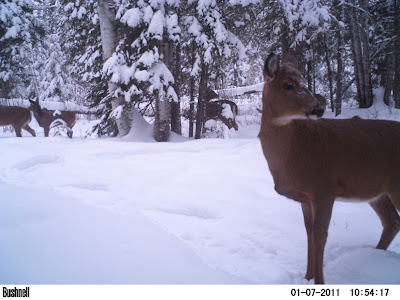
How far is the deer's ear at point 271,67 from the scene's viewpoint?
230cm

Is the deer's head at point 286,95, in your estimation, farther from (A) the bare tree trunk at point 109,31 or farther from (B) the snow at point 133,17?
(A) the bare tree trunk at point 109,31

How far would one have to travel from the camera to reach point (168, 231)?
9.89 feet

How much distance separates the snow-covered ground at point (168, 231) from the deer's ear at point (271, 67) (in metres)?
1.67

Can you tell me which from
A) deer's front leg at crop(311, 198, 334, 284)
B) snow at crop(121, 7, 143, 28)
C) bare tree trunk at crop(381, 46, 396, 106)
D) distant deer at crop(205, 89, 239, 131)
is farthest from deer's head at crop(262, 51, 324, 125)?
bare tree trunk at crop(381, 46, 396, 106)

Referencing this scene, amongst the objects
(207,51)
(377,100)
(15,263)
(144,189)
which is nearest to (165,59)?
(207,51)

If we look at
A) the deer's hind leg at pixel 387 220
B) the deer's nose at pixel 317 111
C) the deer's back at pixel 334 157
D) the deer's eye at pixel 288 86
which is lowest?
the deer's hind leg at pixel 387 220

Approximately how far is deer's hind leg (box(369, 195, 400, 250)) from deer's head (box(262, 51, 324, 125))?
1.33 m

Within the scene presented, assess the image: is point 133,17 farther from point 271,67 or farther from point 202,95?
point 271,67

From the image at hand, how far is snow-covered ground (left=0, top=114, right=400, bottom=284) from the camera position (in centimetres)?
227

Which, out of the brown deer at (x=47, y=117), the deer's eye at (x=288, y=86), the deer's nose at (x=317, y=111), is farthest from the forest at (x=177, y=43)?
the deer's nose at (x=317, y=111)

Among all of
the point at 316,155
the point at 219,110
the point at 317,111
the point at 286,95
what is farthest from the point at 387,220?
the point at 219,110

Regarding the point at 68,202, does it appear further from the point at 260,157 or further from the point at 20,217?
the point at 260,157

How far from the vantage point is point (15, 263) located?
7.28 ft

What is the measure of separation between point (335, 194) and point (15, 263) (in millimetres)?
2666
